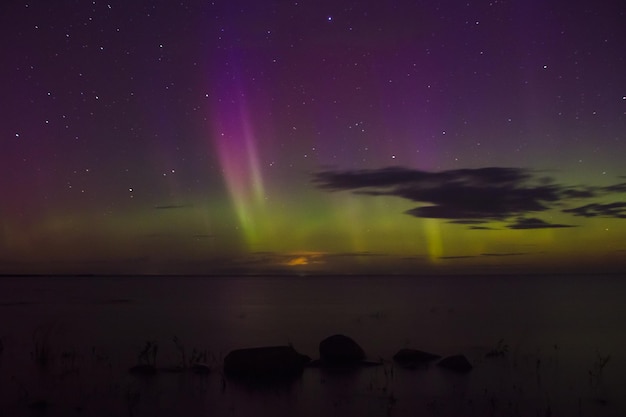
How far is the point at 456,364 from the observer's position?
80.4ft

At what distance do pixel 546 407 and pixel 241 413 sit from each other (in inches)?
364

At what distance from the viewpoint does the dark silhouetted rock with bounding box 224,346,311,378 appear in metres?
22.2

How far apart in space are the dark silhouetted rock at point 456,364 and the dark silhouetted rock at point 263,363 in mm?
5969

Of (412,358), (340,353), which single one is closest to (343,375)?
(340,353)

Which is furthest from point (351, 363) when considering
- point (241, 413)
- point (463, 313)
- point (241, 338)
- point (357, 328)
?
point (463, 313)

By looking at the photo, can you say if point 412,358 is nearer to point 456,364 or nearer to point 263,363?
point 456,364

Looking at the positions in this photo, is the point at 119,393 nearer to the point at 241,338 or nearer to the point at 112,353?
the point at 112,353

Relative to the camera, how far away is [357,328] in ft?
144

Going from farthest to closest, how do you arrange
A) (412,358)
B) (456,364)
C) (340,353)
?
(412,358)
(340,353)
(456,364)

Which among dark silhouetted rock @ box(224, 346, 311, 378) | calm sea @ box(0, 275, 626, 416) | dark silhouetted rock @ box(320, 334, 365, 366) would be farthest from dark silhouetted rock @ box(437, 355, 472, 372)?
dark silhouetted rock @ box(224, 346, 311, 378)

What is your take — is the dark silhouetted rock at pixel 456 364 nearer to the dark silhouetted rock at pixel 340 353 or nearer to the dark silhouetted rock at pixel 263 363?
the dark silhouetted rock at pixel 340 353

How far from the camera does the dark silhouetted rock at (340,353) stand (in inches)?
976

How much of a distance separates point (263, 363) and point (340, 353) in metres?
3.97

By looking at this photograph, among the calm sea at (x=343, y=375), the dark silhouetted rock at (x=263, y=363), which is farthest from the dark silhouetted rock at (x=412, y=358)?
the dark silhouetted rock at (x=263, y=363)
